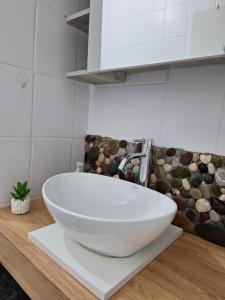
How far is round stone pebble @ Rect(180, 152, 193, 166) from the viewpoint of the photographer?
72cm

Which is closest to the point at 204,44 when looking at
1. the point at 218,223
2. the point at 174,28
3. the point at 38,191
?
the point at 174,28

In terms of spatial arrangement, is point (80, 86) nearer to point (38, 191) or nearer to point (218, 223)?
point (38, 191)

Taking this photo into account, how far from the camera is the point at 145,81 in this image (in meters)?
0.85

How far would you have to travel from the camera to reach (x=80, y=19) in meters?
→ 0.89

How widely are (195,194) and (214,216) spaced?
85 millimetres

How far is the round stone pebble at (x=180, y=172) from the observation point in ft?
2.37

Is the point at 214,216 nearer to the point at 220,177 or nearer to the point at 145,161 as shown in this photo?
the point at 220,177

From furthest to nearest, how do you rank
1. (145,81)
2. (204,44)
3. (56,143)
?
(56,143) < (145,81) < (204,44)

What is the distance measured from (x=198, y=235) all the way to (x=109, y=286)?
0.40 meters

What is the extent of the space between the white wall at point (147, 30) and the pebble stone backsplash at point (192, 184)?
321 millimetres

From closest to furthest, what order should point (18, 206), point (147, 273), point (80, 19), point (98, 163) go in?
point (147, 273)
point (18, 206)
point (80, 19)
point (98, 163)

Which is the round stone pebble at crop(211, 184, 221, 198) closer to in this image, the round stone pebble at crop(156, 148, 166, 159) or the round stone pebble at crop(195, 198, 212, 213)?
the round stone pebble at crop(195, 198, 212, 213)

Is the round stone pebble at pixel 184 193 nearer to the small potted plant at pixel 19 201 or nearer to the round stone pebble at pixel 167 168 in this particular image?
the round stone pebble at pixel 167 168

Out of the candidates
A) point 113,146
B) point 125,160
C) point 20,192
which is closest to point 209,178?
point 125,160
